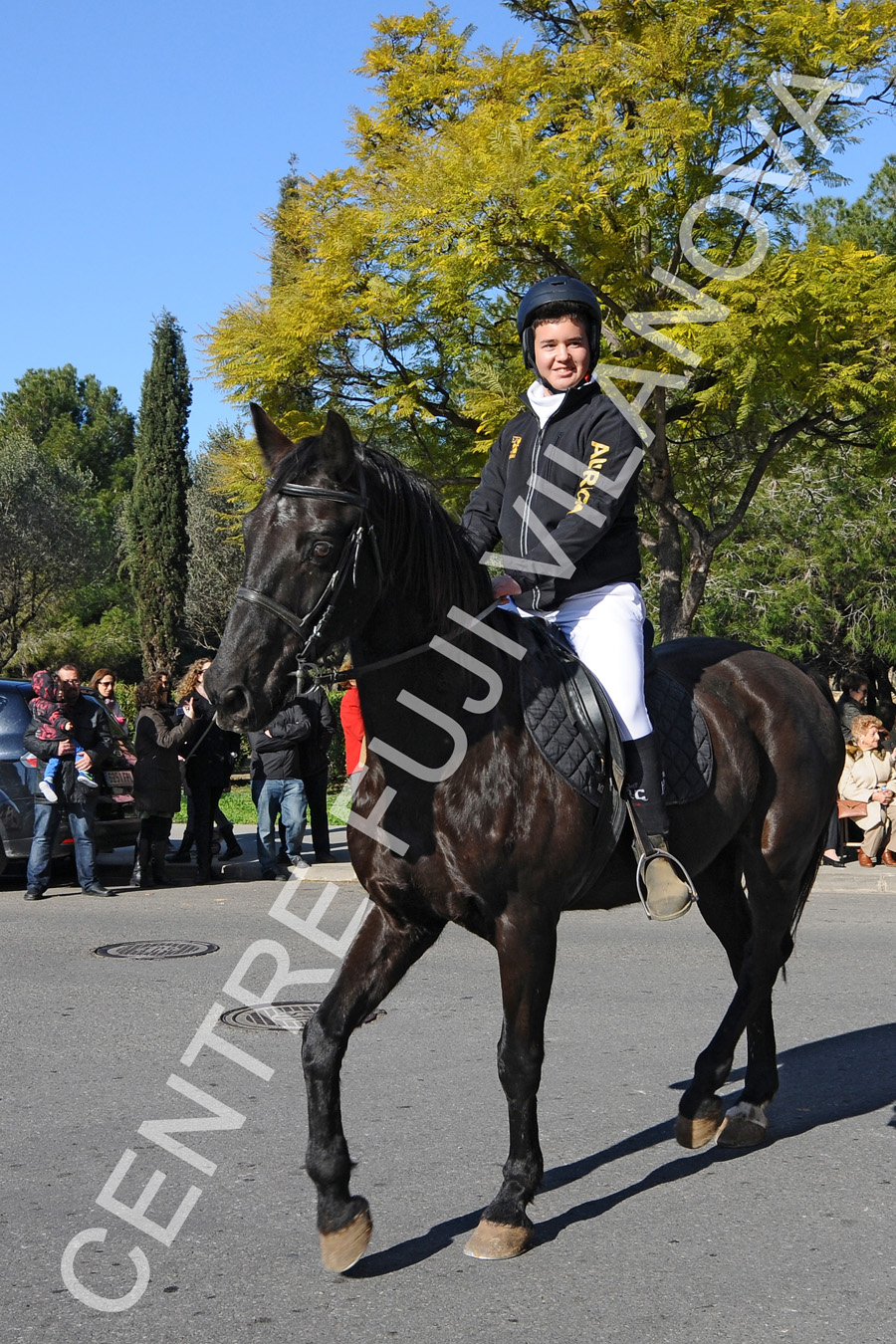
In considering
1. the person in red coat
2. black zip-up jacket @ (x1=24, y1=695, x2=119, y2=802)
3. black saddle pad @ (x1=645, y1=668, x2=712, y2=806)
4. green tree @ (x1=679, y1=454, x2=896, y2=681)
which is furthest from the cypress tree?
black saddle pad @ (x1=645, y1=668, x2=712, y2=806)

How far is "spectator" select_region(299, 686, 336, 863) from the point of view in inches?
474

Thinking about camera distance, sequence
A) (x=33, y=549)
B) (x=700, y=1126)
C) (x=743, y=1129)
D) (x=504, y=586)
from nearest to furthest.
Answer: (x=504, y=586), (x=700, y=1126), (x=743, y=1129), (x=33, y=549)

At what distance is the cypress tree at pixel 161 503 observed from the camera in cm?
3372

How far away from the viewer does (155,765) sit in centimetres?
1175

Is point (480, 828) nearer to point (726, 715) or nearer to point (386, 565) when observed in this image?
point (386, 565)

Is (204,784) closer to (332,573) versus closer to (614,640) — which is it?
(614,640)

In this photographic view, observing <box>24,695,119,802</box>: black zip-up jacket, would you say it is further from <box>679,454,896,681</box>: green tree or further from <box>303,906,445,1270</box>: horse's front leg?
<box>679,454,896,681</box>: green tree

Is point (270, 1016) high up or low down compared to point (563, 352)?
down

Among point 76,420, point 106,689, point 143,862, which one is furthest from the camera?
point 76,420

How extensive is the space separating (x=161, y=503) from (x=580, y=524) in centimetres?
3207

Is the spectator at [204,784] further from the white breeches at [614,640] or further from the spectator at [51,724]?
the white breeches at [614,640]

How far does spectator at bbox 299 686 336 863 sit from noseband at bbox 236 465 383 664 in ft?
26.4

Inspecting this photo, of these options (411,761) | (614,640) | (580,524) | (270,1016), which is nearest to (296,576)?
(411,761)

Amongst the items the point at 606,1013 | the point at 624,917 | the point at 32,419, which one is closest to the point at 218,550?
the point at 624,917
